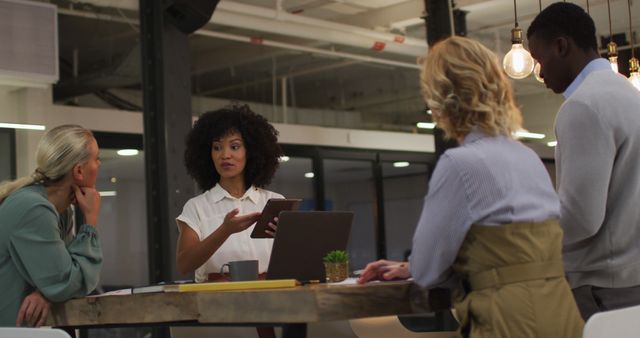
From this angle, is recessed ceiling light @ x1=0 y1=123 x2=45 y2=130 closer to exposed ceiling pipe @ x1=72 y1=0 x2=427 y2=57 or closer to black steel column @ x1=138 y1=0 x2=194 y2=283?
exposed ceiling pipe @ x1=72 y1=0 x2=427 y2=57

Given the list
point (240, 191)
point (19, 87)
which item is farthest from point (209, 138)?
point (19, 87)

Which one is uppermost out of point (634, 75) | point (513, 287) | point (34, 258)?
point (634, 75)

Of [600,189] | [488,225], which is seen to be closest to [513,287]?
[488,225]

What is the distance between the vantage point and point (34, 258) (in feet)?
9.10

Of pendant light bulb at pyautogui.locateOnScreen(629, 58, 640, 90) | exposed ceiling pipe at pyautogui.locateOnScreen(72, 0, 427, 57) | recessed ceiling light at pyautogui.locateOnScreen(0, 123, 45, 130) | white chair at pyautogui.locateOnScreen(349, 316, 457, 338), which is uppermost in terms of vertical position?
exposed ceiling pipe at pyautogui.locateOnScreen(72, 0, 427, 57)

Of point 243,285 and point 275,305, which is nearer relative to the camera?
point 275,305

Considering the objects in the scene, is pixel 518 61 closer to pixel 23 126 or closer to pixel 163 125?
pixel 163 125

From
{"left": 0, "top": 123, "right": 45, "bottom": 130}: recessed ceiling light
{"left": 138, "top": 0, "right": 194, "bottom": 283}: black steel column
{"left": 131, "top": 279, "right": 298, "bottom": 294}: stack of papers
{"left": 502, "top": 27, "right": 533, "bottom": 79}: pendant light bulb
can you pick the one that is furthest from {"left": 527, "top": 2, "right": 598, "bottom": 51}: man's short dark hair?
{"left": 0, "top": 123, "right": 45, "bottom": 130}: recessed ceiling light

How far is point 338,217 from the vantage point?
301 cm

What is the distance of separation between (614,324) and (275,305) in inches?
33.0

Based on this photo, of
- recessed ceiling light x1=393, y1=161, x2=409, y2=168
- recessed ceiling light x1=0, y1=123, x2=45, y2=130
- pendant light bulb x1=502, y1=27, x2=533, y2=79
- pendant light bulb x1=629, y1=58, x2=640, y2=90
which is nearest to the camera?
pendant light bulb x1=502, y1=27, x2=533, y2=79

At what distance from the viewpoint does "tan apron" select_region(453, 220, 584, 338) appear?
2234mm

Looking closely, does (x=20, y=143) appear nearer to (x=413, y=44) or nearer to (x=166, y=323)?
(x=413, y=44)

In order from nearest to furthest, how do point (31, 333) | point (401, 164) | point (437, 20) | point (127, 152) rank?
point (31, 333)
point (437, 20)
point (127, 152)
point (401, 164)
